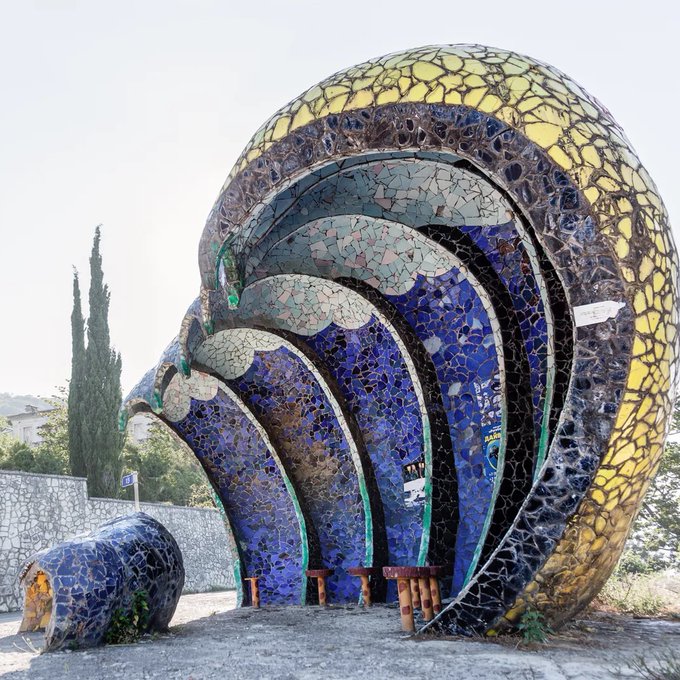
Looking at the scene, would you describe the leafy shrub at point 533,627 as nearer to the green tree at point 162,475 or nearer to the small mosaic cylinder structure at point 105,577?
the small mosaic cylinder structure at point 105,577

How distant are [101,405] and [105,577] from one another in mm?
16097

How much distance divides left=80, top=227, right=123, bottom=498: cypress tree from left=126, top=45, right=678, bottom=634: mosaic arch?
484 inches

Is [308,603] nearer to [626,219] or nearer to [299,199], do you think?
[299,199]

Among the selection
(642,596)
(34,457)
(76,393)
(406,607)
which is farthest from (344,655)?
(34,457)

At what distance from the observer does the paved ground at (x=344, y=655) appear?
388cm

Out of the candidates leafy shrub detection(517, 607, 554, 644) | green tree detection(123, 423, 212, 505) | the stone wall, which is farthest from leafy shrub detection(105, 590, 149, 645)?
green tree detection(123, 423, 212, 505)

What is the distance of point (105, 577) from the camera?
580cm

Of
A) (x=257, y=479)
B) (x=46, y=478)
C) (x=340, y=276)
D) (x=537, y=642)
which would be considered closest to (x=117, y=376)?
(x=46, y=478)

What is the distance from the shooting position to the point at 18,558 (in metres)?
13.7

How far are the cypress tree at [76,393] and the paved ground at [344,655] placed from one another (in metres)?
14.9

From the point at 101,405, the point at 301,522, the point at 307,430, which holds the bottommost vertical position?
the point at 301,522

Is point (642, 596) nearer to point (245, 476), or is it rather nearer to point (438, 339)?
point (438, 339)

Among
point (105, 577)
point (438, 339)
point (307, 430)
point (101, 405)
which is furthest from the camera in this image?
point (101, 405)

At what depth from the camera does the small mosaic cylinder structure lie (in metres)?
5.53
